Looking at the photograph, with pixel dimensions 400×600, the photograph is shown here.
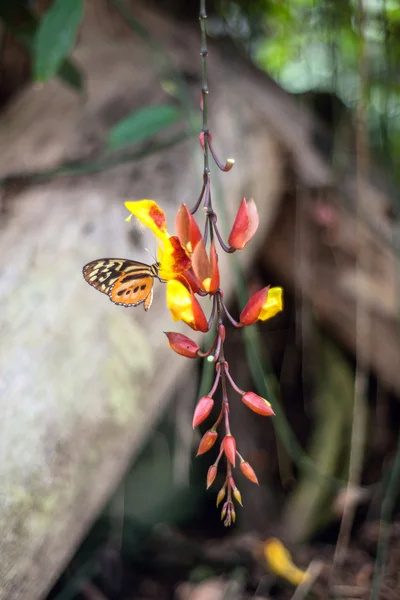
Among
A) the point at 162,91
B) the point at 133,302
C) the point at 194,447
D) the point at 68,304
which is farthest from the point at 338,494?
the point at 133,302

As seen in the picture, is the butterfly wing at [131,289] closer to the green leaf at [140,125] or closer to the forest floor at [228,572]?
the green leaf at [140,125]

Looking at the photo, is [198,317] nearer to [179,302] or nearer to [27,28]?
[179,302]

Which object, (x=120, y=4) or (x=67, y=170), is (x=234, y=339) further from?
(x=120, y=4)

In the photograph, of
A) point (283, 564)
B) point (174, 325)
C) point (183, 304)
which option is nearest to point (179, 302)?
point (183, 304)

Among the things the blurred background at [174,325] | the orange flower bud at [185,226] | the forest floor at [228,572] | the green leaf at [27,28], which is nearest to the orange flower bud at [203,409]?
the orange flower bud at [185,226]

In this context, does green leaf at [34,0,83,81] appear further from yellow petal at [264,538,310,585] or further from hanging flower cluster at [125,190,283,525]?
yellow petal at [264,538,310,585]

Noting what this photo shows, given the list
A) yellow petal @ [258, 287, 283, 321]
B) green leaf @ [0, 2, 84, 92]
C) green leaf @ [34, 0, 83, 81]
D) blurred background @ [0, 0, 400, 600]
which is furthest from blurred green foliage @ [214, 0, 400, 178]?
yellow petal @ [258, 287, 283, 321]
